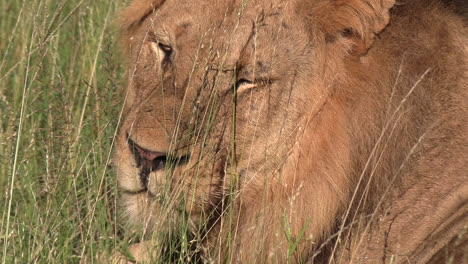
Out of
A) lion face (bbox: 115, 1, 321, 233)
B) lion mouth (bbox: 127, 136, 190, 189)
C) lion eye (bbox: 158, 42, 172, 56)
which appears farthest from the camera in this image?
lion eye (bbox: 158, 42, 172, 56)

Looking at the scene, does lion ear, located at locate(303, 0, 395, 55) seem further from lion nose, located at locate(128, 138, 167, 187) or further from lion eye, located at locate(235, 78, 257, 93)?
lion nose, located at locate(128, 138, 167, 187)

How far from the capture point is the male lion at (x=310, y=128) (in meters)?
3.51

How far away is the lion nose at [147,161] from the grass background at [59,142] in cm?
33

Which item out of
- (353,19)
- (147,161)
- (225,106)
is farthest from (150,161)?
(353,19)

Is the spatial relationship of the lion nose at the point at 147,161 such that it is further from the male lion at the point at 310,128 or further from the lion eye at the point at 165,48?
the lion eye at the point at 165,48

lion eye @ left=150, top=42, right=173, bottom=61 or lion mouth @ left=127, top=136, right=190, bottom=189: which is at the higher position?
lion eye @ left=150, top=42, right=173, bottom=61

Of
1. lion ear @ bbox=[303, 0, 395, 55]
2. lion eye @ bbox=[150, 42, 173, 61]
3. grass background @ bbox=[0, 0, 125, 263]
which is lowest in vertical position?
grass background @ bbox=[0, 0, 125, 263]

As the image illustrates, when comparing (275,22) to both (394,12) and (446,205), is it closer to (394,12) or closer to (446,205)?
(394,12)

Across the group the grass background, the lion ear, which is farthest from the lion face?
the grass background

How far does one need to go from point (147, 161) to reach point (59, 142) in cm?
101

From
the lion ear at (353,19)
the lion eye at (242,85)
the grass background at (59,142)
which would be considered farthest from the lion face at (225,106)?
the grass background at (59,142)

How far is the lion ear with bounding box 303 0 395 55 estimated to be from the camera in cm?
350

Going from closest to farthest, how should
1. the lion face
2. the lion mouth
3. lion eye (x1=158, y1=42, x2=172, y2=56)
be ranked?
the lion mouth < the lion face < lion eye (x1=158, y1=42, x2=172, y2=56)

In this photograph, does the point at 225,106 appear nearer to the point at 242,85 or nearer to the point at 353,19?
the point at 242,85
